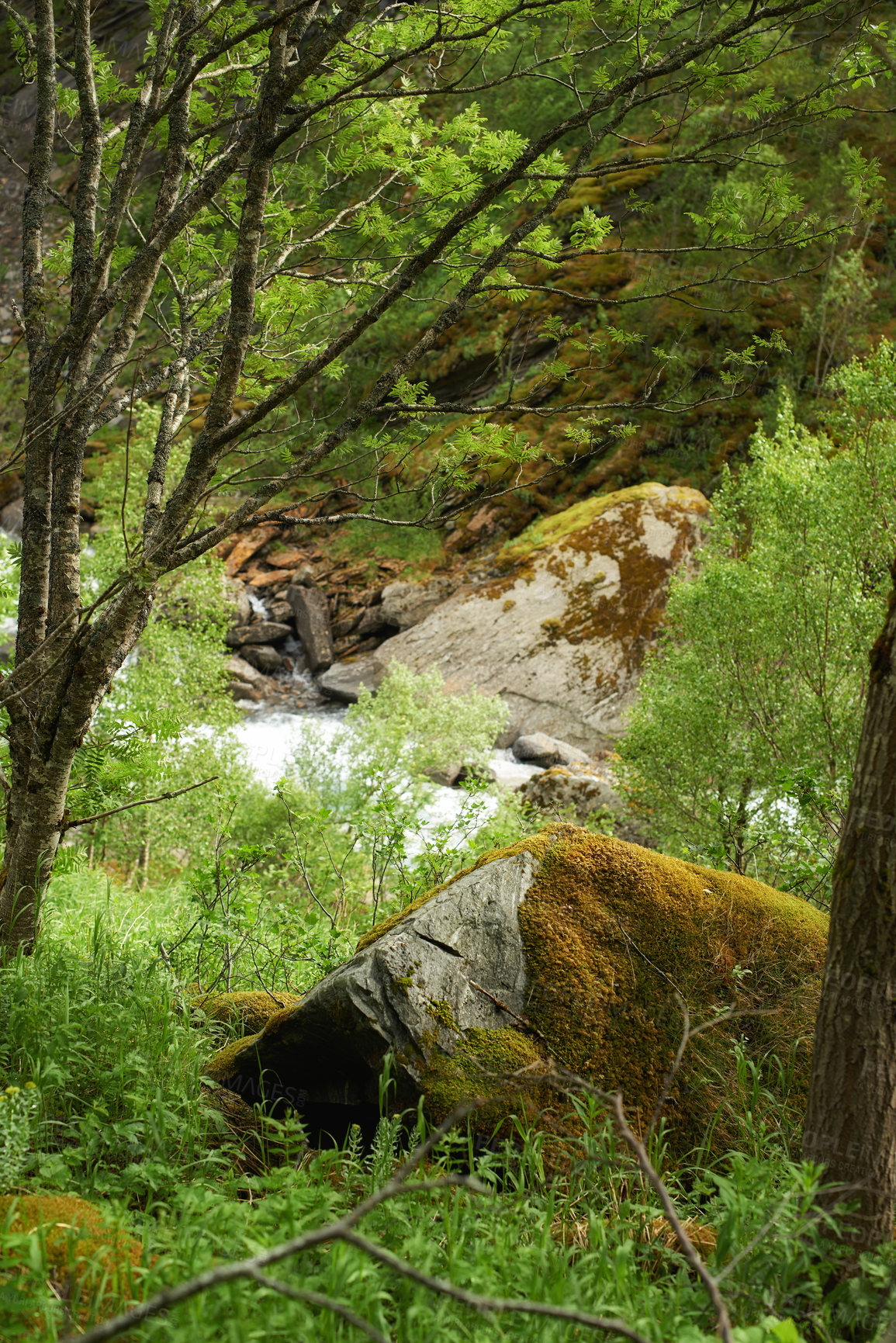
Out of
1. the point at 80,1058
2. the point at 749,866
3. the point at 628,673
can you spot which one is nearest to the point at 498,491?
the point at 80,1058

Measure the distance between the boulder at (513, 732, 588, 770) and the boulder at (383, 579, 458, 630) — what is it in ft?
21.4

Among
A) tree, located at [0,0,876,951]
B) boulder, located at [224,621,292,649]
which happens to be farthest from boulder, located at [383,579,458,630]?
tree, located at [0,0,876,951]

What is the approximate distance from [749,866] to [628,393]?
20.2 metres

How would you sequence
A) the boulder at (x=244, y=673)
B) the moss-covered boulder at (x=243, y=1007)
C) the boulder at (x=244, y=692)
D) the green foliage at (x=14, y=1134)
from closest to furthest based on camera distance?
the green foliage at (x=14, y=1134) < the moss-covered boulder at (x=243, y=1007) < the boulder at (x=244, y=692) < the boulder at (x=244, y=673)

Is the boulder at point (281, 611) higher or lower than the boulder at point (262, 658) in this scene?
higher

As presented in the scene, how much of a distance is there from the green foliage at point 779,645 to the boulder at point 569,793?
1.08m

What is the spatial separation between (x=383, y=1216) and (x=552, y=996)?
1093 millimetres

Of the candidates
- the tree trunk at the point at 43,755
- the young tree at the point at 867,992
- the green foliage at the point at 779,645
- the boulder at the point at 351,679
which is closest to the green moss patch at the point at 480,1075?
the young tree at the point at 867,992

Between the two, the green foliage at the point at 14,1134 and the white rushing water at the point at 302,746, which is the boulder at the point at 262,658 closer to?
the white rushing water at the point at 302,746

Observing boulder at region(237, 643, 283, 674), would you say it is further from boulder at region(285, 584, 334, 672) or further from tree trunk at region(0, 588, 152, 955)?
tree trunk at region(0, 588, 152, 955)

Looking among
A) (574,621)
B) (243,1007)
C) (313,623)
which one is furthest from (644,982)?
(313,623)

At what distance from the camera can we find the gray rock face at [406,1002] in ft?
9.56

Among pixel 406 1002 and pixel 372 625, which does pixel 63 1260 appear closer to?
pixel 406 1002

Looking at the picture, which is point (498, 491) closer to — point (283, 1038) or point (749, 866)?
point (283, 1038)
